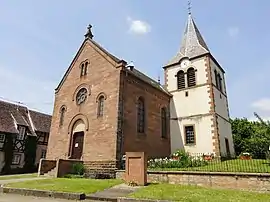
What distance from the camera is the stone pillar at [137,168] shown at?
46.6ft

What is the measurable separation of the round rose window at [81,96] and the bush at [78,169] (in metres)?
6.29

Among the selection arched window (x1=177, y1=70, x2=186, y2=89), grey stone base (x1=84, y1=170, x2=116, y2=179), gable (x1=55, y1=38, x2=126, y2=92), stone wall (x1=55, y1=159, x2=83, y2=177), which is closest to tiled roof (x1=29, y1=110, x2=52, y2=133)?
gable (x1=55, y1=38, x2=126, y2=92)

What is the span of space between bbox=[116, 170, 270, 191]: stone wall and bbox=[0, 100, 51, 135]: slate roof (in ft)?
88.1

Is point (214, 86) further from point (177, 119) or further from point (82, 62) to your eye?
point (82, 62)

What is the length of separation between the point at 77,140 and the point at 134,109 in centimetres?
633

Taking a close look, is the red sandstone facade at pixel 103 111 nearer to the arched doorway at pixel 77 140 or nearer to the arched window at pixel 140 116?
the arched doorway at pixel 77 140

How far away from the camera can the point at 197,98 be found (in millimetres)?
26438

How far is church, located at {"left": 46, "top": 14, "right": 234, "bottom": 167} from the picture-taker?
66.4ft

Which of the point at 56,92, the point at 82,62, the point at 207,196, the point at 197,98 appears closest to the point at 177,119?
the point at 197,98

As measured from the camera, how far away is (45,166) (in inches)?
821

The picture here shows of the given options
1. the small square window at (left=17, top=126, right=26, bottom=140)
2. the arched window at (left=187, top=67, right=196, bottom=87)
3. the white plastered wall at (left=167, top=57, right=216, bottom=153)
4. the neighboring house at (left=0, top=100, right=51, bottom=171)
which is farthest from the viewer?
the small square window at (left=17, top=126, right=26, bottom=140)

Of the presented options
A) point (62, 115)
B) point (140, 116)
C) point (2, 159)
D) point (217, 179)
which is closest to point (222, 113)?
point (140, 116)

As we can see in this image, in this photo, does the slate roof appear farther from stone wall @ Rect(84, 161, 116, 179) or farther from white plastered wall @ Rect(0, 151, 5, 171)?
stone wall @ Rect(84, 161, 116, 179)

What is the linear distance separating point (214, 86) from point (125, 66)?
1141 centimetres
